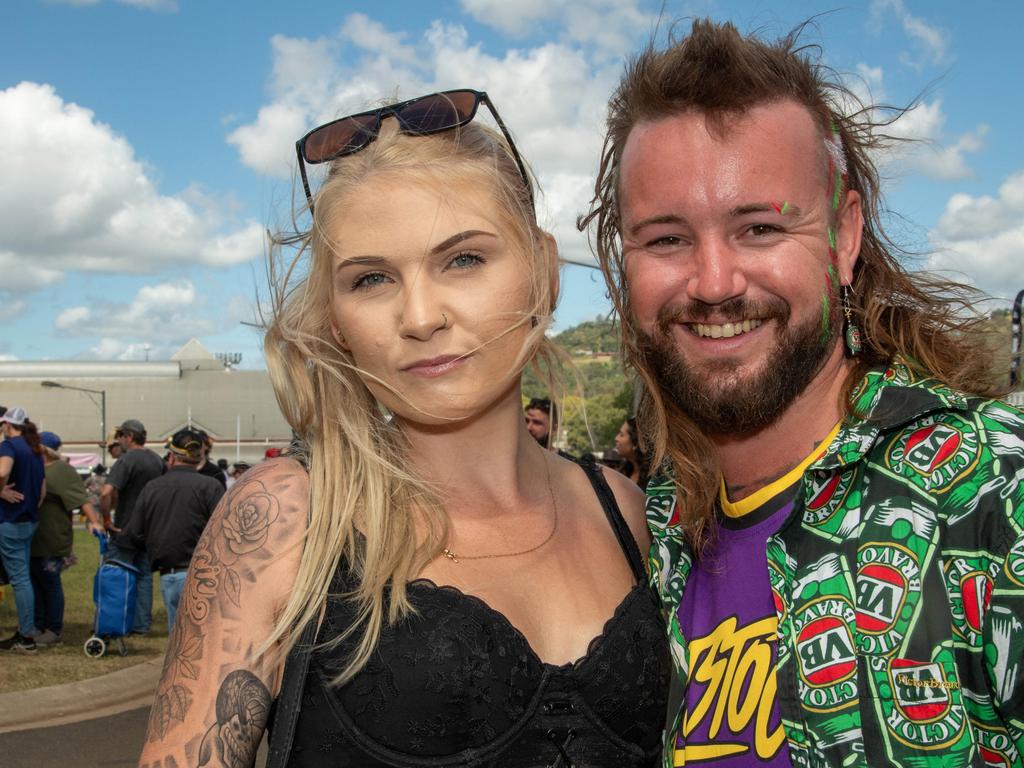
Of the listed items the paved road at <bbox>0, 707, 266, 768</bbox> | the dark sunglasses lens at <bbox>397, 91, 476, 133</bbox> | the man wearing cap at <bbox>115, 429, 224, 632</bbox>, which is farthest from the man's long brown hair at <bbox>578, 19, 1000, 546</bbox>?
the man wearing cap at <bbox>115, 429, 224, 632</bbox>

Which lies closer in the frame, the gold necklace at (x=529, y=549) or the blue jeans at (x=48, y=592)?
the gold necklace at (x=529, y=549)

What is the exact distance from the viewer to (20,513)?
797 cm

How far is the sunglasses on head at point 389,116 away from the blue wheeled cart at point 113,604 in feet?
21.5

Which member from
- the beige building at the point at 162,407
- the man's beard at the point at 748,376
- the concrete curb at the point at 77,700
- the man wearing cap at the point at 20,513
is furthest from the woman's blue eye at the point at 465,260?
the beige building at the point at 162,407

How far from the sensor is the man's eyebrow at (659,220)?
2262 millimetres

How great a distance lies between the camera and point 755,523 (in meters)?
2.27

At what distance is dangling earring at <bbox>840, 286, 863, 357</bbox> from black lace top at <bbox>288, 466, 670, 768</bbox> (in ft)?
2.97

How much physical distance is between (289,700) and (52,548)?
24.3 ft

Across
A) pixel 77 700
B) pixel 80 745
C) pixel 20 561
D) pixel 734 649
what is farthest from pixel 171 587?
pixel 734 649

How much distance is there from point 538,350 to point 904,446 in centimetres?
102

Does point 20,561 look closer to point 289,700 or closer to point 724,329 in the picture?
point 289,700

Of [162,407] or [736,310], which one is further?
[162,407]

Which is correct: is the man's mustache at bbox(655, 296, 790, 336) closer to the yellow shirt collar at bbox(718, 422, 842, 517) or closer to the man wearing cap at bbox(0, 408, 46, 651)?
the yellow shirt collar at bbox(718, 422, 842, 517)

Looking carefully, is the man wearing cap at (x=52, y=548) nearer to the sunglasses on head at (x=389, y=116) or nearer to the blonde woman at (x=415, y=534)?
the blonde woman at (x=415, y=534)
